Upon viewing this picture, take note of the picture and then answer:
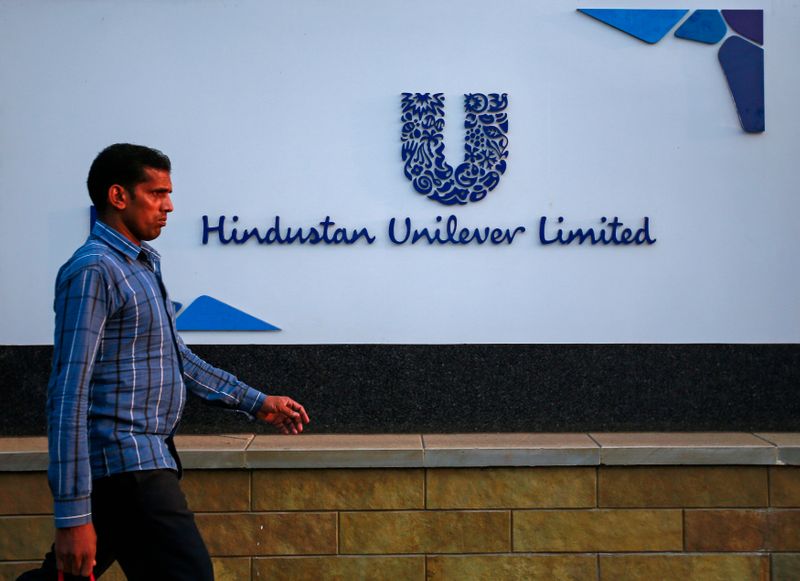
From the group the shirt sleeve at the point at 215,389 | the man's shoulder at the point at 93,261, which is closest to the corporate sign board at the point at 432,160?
the shirt sleeve at the point at 215,389

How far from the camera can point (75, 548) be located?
242 cm

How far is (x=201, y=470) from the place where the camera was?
13.6 ft

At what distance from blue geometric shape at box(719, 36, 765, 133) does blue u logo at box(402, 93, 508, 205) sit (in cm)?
119

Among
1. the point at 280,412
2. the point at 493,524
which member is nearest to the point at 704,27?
the point at 493,524

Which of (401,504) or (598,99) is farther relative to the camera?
(598,99)

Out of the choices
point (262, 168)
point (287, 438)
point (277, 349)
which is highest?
point (262, 168)

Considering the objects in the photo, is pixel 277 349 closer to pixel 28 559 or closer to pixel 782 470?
pixel 28 559

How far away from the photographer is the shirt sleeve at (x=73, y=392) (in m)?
2.42

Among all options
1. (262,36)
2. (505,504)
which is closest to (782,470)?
(505,504)

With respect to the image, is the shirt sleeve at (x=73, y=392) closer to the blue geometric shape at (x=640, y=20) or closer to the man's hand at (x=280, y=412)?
the man's hand at (x=280, y=412)

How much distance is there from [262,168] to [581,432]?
83.4 inches

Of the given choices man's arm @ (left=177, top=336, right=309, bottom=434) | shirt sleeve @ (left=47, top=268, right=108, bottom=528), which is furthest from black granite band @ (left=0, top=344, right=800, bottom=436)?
shirt sleeve @ (left=47, top=268, right=108, bottom=528)

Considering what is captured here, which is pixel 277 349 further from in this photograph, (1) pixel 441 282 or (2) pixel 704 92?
(2) pixel 704 92

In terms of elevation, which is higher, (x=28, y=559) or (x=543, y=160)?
(x=543, y=160)
